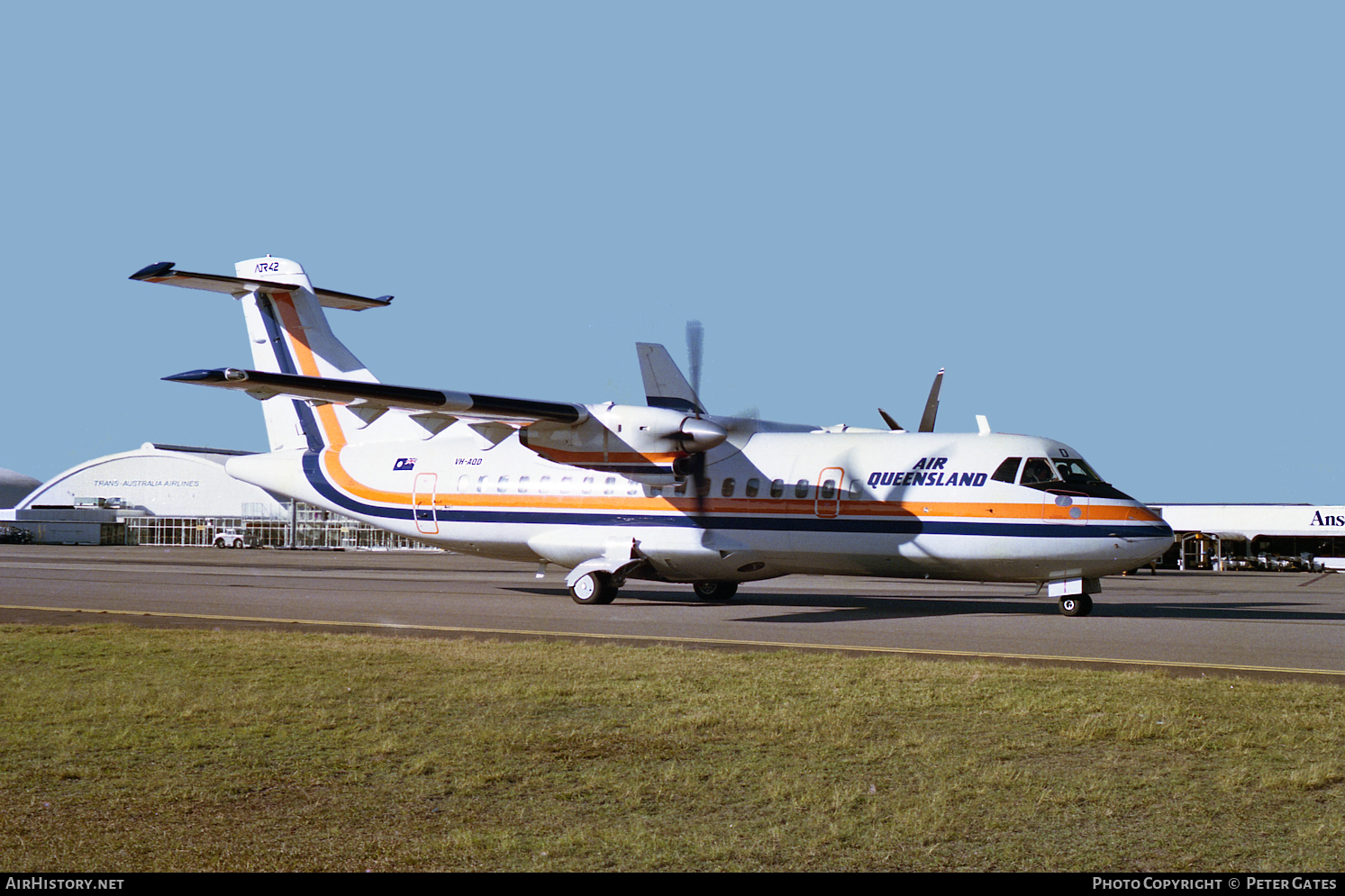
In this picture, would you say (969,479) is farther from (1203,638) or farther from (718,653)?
(718,653)

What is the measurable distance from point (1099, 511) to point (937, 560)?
2.85m

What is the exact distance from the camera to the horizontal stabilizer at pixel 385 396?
19.2 m

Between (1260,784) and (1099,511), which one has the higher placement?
(1099,511)

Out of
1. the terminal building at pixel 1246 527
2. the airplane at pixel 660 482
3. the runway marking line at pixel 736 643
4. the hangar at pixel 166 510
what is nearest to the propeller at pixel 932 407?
the airplane at pixel 660 482

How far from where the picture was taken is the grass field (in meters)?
5.71

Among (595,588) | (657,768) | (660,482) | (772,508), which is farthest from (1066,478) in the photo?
(657,768)

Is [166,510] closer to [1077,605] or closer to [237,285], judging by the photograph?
[237,285]

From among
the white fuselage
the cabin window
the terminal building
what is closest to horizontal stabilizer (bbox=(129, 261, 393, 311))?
the white fuselage

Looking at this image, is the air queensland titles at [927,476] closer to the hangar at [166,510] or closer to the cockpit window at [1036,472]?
the cockpit window at [1036,472]

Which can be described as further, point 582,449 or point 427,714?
point 582,449

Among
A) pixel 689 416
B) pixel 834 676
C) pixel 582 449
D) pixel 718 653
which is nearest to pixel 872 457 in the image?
pixel 689 416

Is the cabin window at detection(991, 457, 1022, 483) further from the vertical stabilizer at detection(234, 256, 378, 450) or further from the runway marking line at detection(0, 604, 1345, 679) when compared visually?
the vertical stabilizer at detection(234, 256, 378, 450)
